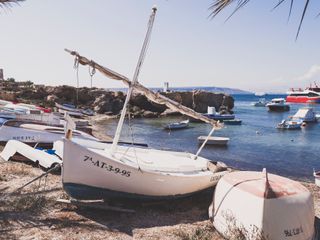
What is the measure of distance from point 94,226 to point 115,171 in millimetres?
1943

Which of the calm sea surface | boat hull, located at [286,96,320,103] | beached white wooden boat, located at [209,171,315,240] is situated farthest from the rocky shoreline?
boat hull, located at [286,96,320,103]

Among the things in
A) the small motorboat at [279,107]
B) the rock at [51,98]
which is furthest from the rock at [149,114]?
the small motorboat at [279,107]

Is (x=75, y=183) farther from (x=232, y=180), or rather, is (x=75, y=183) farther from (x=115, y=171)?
(x=232, y=180)

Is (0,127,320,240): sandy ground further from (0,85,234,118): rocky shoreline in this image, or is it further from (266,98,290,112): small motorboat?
(266,98,290,112): small motorboat

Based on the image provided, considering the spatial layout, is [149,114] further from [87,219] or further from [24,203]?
[87,219]

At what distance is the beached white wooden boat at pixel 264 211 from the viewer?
852cm

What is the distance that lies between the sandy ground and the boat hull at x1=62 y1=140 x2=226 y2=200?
61cm

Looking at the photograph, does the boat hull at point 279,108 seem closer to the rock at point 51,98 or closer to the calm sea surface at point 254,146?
the calm sea surface at point 254,146

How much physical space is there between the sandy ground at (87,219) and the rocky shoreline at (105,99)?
5124 centimetres

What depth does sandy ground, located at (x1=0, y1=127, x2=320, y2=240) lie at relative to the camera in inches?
353

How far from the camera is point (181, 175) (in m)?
11.9

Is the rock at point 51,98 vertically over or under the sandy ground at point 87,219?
over

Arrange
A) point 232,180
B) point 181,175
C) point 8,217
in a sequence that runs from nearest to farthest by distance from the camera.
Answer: point 8,217
point 232,180
point 181,175

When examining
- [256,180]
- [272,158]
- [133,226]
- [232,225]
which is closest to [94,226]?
[133,226]
